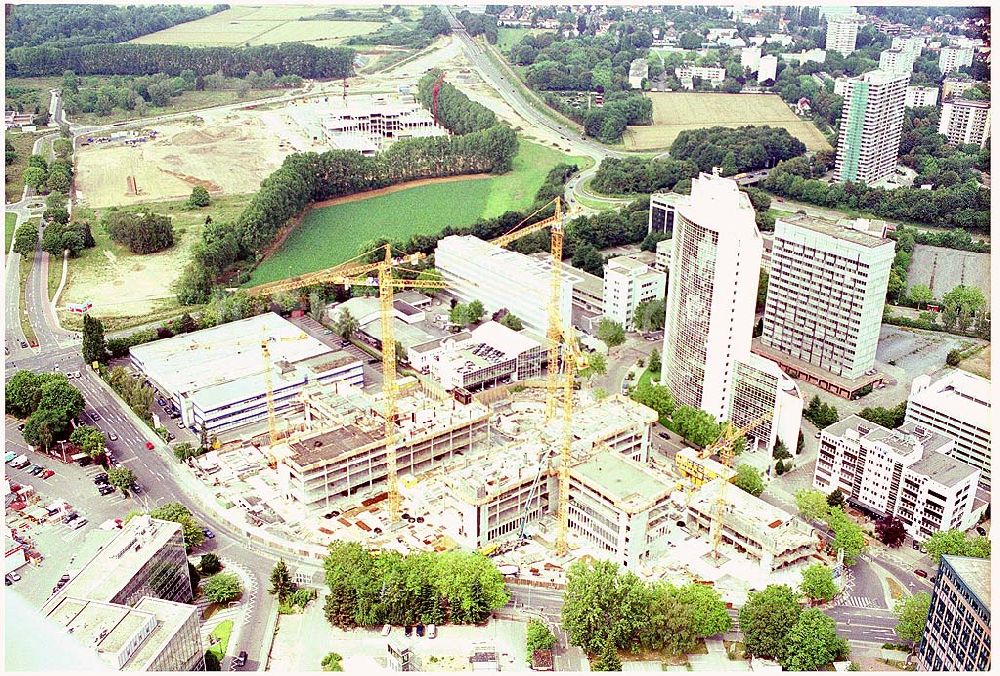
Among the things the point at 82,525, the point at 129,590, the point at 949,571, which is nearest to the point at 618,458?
the point at 949,571

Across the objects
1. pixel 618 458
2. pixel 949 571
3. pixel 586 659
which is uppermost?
pixel 949 571

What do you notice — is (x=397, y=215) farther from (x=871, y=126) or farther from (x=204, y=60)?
(x=871, y=126)

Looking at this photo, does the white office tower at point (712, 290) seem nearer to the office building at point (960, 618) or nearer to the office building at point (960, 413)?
the office building at point (960, 413)

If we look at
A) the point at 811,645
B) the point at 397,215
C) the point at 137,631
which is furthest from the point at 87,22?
the point at 811,645

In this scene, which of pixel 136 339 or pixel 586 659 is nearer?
pixel 586 659

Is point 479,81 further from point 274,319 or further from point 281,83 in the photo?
point 274,319

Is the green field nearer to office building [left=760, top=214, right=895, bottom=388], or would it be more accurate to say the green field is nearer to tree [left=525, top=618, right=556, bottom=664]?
office building [left=760, top=214, right=895, bottom=388]
